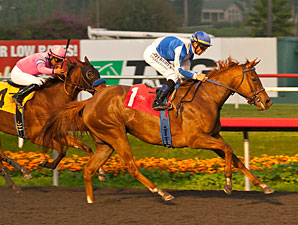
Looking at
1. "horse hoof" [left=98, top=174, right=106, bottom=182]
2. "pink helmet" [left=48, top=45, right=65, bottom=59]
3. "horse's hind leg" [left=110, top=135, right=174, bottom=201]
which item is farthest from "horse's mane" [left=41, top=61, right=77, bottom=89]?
"horse's hind leg" [left=110, top=135, right=174, bottom=201]

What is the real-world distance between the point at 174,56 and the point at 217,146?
935mm

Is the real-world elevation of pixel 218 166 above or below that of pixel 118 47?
below

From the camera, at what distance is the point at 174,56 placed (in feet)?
18.5

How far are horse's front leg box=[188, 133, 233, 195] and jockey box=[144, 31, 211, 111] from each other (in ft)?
1.24

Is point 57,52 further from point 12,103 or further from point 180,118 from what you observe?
point 180,118

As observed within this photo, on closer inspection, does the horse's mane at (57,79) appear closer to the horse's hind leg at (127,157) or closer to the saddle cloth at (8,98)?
the saddle cloth at (8,98)

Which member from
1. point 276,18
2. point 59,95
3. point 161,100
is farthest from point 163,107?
point 276,18

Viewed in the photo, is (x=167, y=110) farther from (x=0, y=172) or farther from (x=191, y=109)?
(x=0, y=172)

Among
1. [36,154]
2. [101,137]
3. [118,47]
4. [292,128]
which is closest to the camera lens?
[101,137]

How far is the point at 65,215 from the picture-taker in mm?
4957

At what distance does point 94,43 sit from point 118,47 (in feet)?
1.89

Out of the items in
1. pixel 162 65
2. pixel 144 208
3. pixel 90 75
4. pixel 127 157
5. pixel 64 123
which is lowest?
pixel 144 208

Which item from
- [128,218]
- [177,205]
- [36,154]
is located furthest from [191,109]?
[36,154]

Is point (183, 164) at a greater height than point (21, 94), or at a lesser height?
lesser
